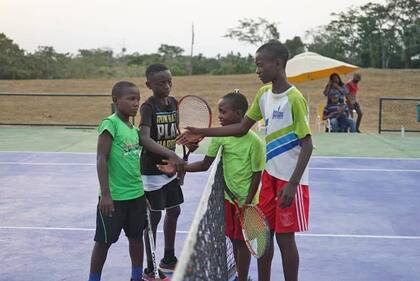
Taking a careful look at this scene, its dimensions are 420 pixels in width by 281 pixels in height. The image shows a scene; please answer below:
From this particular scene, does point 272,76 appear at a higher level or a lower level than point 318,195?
higher

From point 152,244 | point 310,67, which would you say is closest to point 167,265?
point 152,244

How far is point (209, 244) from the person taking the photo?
3.60 meters

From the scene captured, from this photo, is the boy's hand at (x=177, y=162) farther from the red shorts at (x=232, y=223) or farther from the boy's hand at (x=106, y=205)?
the boy's hand at (x=106, y=205)

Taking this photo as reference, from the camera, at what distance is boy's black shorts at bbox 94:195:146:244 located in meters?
4.63

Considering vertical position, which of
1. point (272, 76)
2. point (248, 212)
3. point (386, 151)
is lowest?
point (386, 151)

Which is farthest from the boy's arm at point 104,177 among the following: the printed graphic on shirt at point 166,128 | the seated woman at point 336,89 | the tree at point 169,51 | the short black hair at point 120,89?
the tree at point 169,51

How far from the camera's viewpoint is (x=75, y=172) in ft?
34.6

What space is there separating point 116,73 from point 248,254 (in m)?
41.1

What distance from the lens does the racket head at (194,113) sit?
18.4 feet

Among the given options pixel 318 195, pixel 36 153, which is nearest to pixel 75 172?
pixel 36 153

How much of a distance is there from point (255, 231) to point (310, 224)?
9.43 feet

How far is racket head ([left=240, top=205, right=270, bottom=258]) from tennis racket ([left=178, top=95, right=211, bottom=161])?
1.31 m

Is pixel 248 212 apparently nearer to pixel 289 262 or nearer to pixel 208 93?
pixel 289 262

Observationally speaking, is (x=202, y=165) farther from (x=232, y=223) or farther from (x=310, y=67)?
(x=310, y=67)
